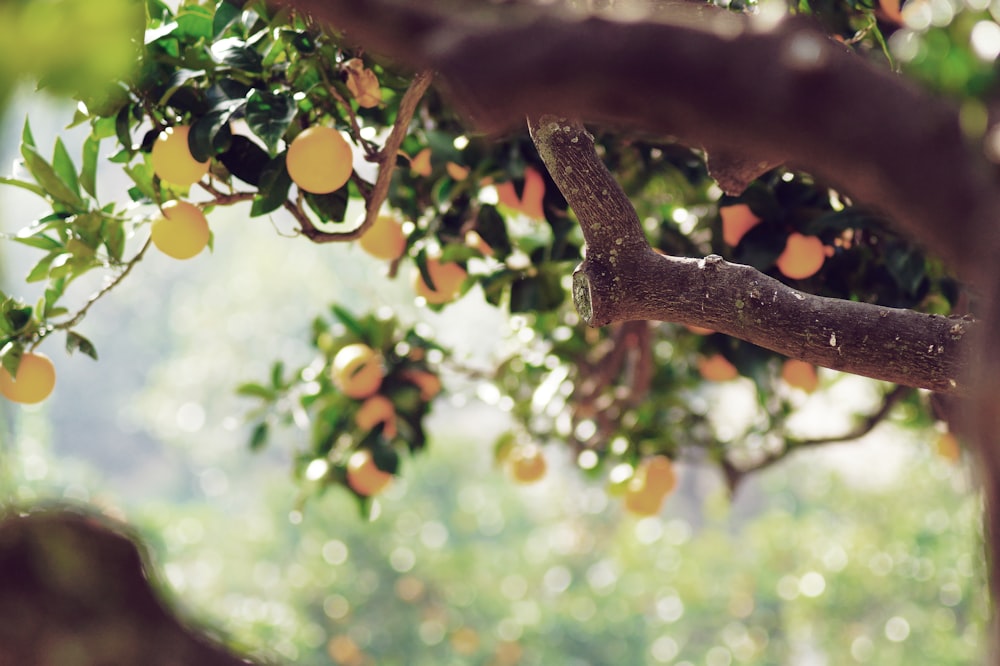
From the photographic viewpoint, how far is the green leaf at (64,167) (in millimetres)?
972

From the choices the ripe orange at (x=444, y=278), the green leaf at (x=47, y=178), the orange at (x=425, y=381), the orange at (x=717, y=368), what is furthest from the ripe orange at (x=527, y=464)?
the green leaf at (x=47, y=178)

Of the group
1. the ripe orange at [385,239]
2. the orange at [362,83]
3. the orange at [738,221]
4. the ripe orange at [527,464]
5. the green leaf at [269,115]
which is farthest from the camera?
the ripe orange at [527,464]

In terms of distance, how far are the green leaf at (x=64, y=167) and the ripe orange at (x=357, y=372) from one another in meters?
0.47

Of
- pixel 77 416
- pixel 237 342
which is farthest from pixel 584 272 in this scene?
pixel 77 416

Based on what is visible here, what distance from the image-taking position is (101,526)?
18.1 inches

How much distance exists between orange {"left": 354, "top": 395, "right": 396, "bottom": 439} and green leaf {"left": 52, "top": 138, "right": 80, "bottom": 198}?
1.74 ft

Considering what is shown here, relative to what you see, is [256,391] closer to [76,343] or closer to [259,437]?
[259,437]

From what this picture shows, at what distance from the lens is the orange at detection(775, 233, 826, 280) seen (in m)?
1.04

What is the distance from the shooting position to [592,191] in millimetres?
785

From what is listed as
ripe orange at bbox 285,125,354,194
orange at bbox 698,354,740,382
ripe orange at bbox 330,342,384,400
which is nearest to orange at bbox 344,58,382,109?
ripe orange at bbox 285,125,354,194

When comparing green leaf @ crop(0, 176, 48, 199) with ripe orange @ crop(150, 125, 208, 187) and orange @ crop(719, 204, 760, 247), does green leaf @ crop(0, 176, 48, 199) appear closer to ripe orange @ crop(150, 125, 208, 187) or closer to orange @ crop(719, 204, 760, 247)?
ripe orange @ crop(150, 125, 208, 187)

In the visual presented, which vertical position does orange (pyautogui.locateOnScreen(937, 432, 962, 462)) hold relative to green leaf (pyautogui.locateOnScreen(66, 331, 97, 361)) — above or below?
below

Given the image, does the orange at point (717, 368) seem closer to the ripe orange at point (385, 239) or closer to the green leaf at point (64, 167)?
the ripe orange at point (385, 239)

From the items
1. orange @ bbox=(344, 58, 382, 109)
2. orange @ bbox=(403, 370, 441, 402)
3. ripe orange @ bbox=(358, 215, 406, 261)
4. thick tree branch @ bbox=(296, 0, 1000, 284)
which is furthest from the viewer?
orange @ bbox=(403, 370, 441, 402)
